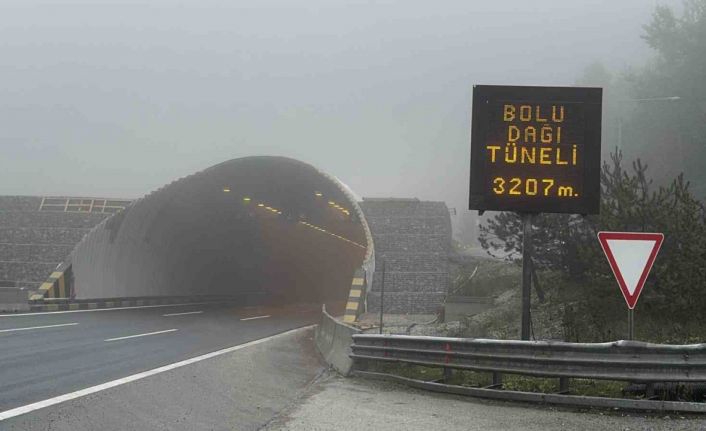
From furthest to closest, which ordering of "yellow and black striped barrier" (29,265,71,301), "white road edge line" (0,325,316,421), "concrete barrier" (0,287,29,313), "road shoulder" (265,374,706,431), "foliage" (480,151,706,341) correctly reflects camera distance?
"yellow and black striped barrier" (29,265,71,301) → "concrete barrier" (0,287,29,313) → "foliage" (480,151,706,341) → "white road edge line" (0,325,316,421) → "road shoulder" (265,374,706,431)

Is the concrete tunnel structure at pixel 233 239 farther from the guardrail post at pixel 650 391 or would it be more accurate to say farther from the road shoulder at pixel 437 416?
the guardrail post at pixel 650 391

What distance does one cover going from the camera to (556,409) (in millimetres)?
7988

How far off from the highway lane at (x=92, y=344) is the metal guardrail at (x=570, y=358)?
5297mm

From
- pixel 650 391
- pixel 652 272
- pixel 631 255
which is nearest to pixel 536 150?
pixel 631 255

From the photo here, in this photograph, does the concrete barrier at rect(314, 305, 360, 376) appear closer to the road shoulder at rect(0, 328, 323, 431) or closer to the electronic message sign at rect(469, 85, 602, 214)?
the road shoulder at rect(0, 328, 323, 431)

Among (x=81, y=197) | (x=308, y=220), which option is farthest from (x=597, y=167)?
(x=81, y=197)

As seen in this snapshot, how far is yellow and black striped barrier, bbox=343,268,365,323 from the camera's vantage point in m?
27.7

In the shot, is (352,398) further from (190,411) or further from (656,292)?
(656,292)

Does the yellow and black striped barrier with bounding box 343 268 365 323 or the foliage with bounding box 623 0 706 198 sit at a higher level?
the foliage with bounding box 623 0 706 198

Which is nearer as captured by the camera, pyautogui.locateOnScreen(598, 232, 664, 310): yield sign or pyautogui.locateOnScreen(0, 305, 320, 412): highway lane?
pyautogui.locateOnScreen(598, 232, 664, 310): yield sign

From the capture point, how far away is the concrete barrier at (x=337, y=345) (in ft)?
38.7

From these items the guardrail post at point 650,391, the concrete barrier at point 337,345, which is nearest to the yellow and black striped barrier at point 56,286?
the concrete barrier at point 337,345

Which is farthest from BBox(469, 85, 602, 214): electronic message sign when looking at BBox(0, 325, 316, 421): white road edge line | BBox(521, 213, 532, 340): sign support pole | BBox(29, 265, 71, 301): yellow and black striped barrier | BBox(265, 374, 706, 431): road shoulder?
BBox(29, 265, 71, 301): yellow and black striped barrier

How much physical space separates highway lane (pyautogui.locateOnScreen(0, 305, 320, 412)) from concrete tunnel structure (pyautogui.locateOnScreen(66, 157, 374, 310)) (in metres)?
6.75
